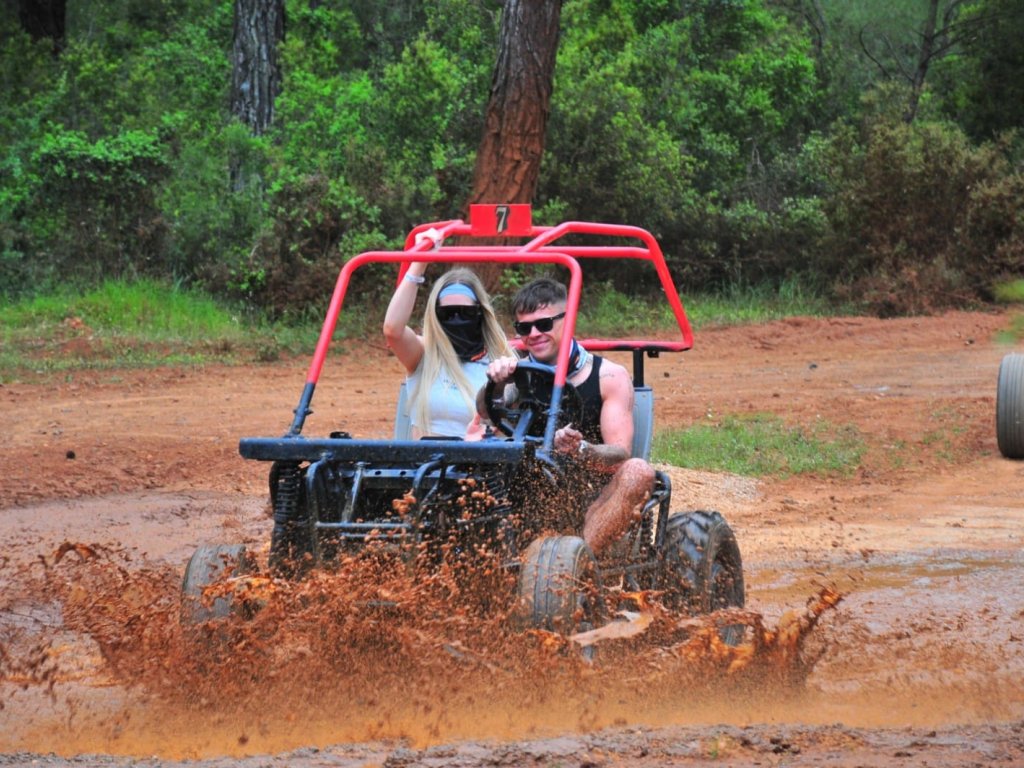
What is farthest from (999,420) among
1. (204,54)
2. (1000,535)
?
(204,54)

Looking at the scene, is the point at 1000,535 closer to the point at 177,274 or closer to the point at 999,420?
the point at 999,420

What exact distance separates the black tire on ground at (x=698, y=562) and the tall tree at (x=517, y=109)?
339 inches

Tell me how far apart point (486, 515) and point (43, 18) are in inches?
767

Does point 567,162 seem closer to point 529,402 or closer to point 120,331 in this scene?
point 120,331

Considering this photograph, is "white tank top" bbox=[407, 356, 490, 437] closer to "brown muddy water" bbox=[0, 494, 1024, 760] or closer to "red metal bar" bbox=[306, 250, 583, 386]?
"red metal bar" bbox=[306, 250, 583, 386]

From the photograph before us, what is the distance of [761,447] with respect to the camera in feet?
32.0

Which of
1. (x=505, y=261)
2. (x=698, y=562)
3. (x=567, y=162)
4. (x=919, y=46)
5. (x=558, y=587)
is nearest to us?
(x=558, y=587)

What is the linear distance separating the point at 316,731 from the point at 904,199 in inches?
515

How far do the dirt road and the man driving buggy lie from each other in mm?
659

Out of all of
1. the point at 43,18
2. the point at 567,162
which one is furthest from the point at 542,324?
the point at 43,18

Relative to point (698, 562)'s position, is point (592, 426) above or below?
above

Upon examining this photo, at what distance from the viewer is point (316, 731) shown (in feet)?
13.9

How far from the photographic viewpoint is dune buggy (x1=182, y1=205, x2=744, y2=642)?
176 inches

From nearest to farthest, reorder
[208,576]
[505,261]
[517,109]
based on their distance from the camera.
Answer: [208,576]
[505,261]
[517,109]
